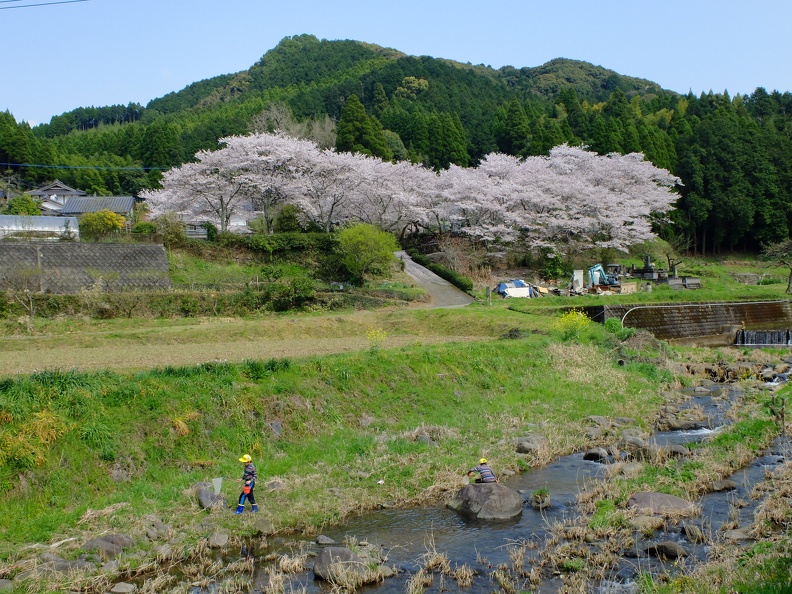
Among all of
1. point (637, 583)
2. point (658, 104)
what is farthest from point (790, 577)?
point (658, 104)

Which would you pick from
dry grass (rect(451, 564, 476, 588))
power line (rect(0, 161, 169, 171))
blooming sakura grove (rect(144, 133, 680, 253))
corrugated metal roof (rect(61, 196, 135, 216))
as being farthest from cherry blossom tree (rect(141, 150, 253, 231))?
dry grass (rect(451, 564, 476, 588))

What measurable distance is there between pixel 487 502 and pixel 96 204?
1896 inches

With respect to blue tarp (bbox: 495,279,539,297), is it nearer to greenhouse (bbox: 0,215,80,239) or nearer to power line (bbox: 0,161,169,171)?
greenhouse (bbox: 0,215,80,239)

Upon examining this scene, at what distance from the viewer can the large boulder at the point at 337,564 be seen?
7379 mm

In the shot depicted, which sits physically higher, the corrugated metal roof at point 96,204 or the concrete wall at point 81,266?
the corrugated metal roof at point 96,204

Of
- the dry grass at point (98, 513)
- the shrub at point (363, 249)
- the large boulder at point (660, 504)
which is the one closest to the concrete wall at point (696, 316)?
the shrub at point (363, 249)

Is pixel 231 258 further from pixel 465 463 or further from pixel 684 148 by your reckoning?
pixel 684 148

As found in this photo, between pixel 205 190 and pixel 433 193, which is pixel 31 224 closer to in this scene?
pixel 205 190

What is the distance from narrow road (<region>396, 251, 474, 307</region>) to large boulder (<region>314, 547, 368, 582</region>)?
19958 mm

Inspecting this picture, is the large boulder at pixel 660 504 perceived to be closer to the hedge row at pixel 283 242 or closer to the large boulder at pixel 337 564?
the large boulder at pixel 337 564

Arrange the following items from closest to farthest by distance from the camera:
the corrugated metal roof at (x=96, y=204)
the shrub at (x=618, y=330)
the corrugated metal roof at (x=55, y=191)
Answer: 1. the shrub at (x=618, y=330)
2. the corrugated metal roof at (x=96, y=204)
3. the corrugated metal roof at (x=55, y=191)

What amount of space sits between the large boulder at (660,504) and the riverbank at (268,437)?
0.32 metres

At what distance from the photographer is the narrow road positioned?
92.8 ft

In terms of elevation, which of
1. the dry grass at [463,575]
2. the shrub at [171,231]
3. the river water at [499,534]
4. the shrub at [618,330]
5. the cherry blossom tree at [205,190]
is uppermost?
the cherry blossom tree at [205,190]
